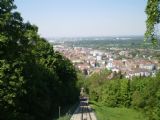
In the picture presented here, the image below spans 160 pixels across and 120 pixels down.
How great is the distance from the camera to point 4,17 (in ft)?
76.9

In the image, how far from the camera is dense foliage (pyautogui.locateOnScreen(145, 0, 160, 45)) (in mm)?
9852

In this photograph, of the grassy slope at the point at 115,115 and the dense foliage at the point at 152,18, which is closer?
the dense foliage at the point at 152,18

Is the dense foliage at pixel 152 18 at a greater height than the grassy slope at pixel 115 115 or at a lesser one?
greater

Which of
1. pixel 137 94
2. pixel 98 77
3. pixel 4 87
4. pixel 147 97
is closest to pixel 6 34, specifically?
pixel 4 87

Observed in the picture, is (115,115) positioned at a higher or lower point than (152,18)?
lower

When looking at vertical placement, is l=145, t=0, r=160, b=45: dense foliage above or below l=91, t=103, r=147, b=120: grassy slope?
above

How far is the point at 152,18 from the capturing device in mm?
10039

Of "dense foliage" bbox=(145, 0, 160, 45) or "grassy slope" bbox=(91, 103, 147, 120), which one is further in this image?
"grassy slope" bbox=(91, 103, 147, 120)

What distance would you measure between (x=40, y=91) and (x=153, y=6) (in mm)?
34669

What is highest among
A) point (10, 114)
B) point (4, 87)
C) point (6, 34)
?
point (6, 34)

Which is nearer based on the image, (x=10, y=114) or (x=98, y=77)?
(x=10, y=114)

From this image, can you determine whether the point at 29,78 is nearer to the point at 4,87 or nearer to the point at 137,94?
the point at 4,87

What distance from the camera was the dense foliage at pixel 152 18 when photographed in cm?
985

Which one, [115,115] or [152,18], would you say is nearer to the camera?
[152,18]
